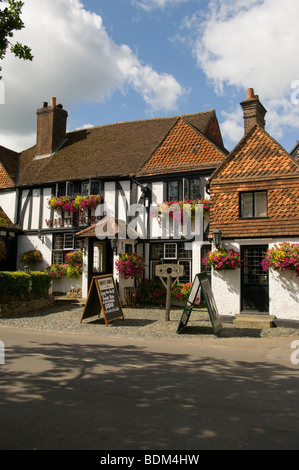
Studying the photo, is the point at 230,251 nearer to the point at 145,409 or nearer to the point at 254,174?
the point at 254,174

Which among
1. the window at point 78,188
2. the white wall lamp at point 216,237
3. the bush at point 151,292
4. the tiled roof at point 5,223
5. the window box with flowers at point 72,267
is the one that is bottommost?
the bush at point 151,292

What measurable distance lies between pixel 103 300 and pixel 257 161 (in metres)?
7.79

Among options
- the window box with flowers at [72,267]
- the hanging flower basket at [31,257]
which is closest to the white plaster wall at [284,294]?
the window box with flowers at [72,267]

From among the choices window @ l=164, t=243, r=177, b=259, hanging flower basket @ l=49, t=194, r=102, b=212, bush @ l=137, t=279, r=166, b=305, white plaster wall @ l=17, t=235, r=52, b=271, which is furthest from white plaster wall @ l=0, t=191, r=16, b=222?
window @ l=164, t=243, r=177, b=259

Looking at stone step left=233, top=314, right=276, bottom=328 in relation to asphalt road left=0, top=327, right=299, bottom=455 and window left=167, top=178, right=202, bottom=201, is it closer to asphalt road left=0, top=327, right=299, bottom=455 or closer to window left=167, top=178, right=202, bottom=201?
asphalt road left=0, top=327, right=299, bottom=455

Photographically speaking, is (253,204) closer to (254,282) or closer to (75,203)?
(254,282)

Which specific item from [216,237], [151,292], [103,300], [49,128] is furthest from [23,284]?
[49,128]

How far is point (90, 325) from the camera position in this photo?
12.0 m

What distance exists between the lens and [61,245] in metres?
20.0

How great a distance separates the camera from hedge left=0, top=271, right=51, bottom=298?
13680 millimetres

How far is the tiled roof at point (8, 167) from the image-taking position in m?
21.7

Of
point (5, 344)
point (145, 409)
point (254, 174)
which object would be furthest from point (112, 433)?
point (254, 174)

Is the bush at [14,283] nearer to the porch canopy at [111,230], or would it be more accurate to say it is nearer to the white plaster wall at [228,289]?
the porch canopy at [111,230]

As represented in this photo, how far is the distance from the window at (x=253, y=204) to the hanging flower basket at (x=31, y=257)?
1103cm
